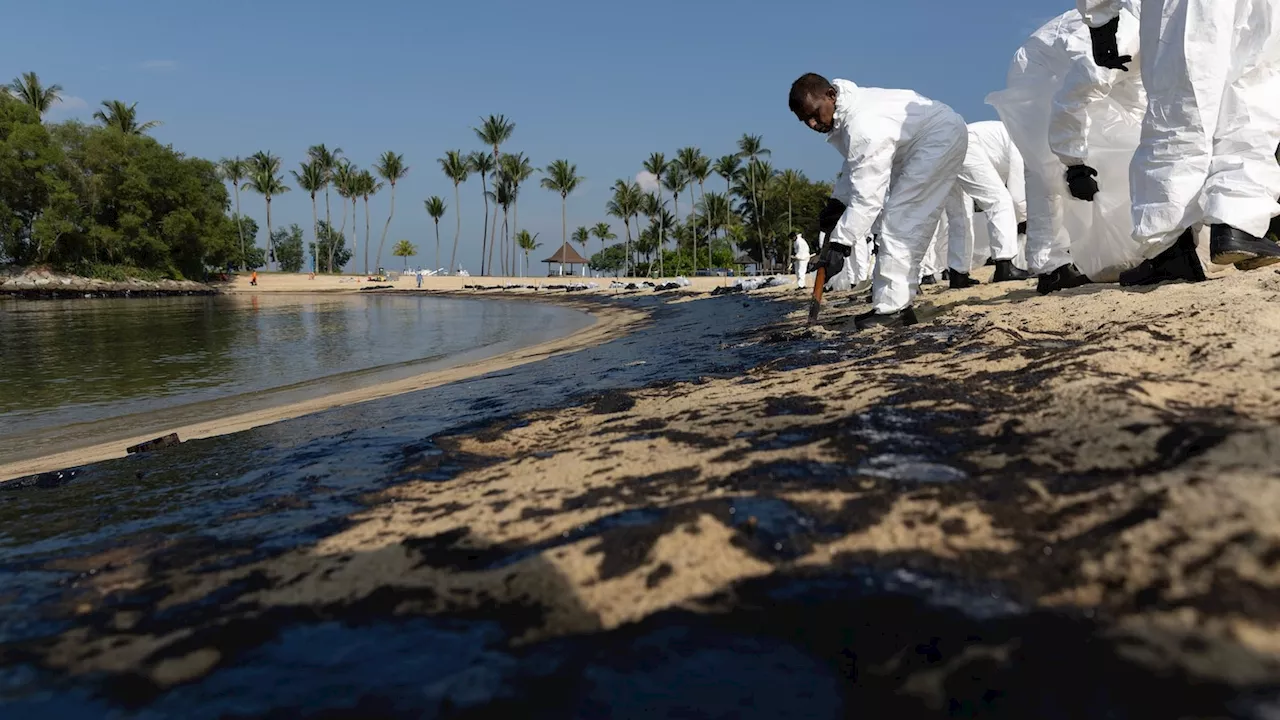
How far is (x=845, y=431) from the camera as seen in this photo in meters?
2.15

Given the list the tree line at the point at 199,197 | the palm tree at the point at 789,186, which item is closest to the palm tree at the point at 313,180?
the tree line at the point at 199,197

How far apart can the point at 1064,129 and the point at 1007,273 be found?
11.2ft

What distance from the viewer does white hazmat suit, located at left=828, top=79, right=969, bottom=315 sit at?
5035 mm

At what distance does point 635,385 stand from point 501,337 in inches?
408

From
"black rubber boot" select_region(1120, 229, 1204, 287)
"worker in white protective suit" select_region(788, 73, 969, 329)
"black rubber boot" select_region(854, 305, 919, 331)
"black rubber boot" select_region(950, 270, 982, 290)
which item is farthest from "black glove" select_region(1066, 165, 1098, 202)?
"black rubber boot" select_region(950, 270, 982, 290)

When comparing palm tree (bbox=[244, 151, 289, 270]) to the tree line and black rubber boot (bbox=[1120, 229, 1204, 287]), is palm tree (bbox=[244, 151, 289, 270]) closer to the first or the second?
the tree line

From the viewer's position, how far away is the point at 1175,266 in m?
4.15

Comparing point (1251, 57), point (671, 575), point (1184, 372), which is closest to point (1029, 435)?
point (1184, 372)

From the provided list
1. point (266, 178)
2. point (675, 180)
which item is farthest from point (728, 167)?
point (266, 178)

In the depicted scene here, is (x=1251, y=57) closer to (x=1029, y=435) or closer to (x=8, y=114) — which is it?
(x=1029, y=435)

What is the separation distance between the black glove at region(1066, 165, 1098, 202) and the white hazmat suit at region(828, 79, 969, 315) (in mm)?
829

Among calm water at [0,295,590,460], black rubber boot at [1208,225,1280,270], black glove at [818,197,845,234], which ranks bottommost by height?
calm water at [0,295,590,460]

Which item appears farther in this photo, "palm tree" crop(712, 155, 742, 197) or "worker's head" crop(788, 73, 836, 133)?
"palm tree" crop(712, 155, 742, 197)

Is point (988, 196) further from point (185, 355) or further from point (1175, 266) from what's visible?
point (185, 355)
